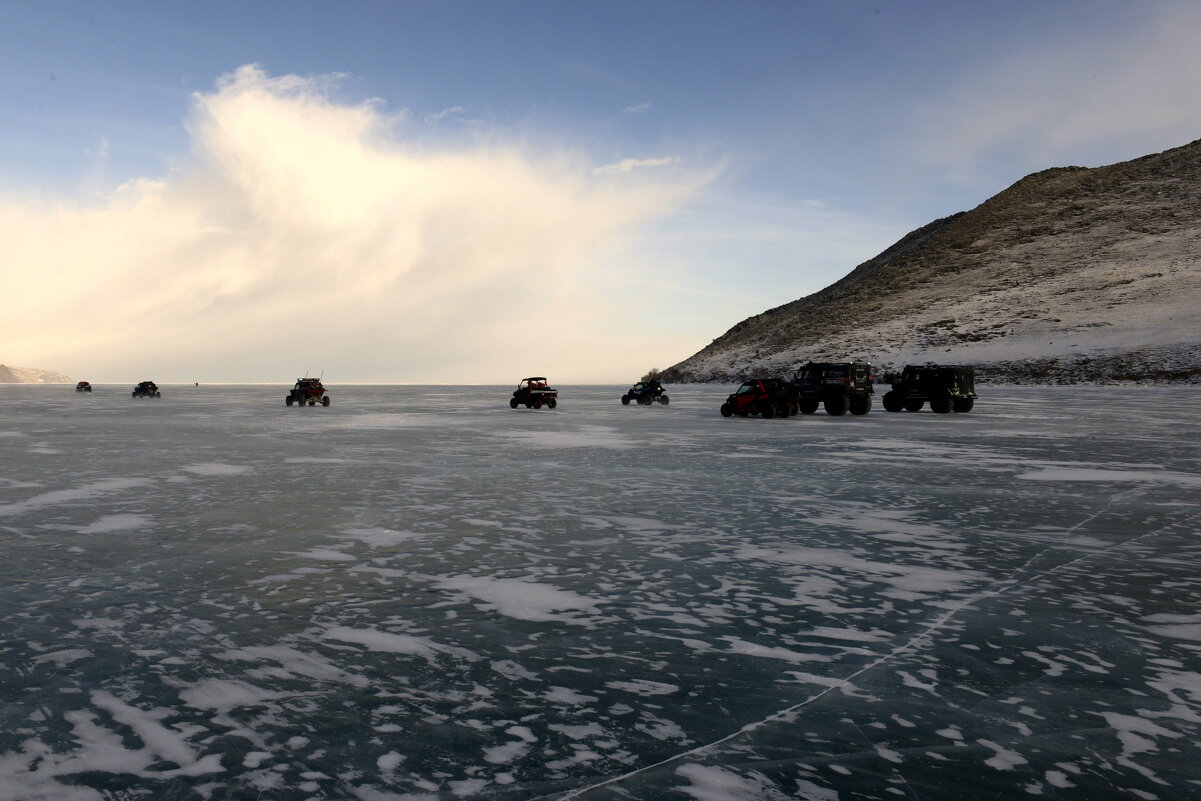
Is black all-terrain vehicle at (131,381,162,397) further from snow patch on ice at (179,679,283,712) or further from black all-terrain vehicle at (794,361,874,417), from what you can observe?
snow patch on ice at (179,679,283,712)

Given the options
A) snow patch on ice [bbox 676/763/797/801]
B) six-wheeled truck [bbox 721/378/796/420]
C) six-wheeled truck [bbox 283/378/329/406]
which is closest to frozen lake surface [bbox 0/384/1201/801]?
snow patch on ice [bbox 676/763/797/801]

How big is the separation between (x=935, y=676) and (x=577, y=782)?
2.48 m

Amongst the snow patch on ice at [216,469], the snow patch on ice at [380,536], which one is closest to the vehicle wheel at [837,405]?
the snow patch on ice at [216,469]

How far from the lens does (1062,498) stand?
1292 cm

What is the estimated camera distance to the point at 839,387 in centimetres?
3800

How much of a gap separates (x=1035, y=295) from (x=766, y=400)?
297ft

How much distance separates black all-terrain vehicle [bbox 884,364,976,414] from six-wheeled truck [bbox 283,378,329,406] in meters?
33.5

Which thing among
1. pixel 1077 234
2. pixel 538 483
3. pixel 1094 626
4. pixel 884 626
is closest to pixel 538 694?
pixel 884 626

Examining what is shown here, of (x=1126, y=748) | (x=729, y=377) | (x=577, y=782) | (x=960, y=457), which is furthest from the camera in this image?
(x=729, y=377)

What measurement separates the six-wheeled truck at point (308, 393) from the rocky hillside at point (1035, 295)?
66.3 metres

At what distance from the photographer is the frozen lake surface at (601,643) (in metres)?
4.01

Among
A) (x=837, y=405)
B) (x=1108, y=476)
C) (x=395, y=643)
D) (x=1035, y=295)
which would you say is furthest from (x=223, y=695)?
(x=1035, y=295)

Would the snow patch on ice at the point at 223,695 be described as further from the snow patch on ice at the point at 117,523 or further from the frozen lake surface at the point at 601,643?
the snow patch on ice at the point at 117,523

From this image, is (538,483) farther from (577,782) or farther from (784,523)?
(577,782)
